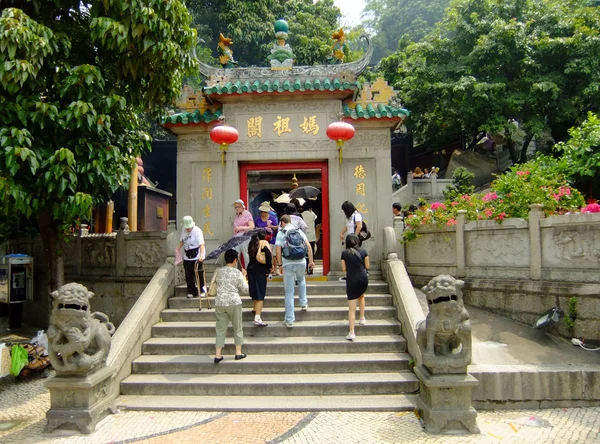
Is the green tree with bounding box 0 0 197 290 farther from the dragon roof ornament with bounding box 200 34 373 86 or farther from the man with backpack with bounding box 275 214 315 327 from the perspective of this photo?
the man with backpack with bounding box 275 214 315 327

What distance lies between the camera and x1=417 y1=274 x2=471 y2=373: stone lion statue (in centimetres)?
497

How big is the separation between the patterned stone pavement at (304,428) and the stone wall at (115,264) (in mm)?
4360

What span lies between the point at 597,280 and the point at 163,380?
6432 millimetres

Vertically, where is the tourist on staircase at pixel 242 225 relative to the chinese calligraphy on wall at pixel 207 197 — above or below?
below

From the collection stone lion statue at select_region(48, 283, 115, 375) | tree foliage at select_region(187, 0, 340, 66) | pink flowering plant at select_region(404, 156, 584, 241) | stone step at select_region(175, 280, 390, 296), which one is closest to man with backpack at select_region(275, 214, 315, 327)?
stone step at select_region(175, 280, 390, 296)

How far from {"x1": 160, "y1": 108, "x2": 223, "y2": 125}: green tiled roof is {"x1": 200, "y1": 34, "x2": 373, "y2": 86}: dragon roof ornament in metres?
0.62

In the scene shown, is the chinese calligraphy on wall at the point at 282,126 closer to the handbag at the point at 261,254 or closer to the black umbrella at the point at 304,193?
the handbag at the point at 261,254

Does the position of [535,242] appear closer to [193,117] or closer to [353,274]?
[353,274]

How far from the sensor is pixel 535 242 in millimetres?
7184

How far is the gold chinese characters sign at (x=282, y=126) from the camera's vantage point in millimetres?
9352

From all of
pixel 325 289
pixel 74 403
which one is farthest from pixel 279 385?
pixel 325 289

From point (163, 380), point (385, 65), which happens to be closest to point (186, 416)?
point (163, 380)

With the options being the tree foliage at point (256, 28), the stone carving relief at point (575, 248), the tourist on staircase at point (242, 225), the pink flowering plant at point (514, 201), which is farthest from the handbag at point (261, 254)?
the tree foliage at point (256, 28)

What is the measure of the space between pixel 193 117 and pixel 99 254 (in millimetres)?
3999
